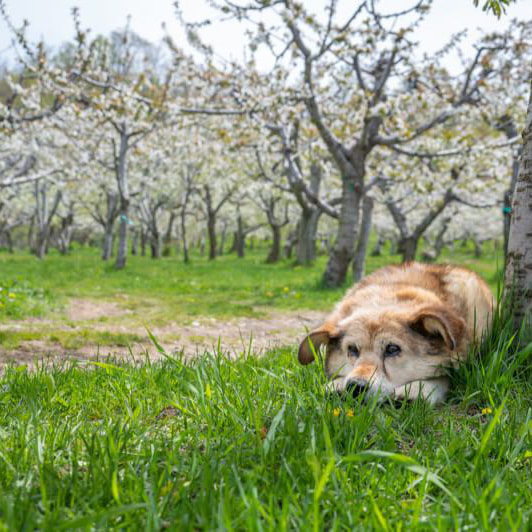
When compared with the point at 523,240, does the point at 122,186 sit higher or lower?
higher

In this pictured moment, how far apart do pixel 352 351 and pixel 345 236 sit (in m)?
9.89

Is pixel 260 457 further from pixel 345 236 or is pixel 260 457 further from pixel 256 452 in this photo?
pixel 345 236

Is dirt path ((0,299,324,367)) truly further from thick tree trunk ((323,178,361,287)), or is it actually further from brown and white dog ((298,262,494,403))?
thick tree trunk ((323,178,361,287))

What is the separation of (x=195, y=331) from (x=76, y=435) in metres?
5.42

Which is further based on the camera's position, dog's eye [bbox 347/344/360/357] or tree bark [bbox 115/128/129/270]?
tree bark [bbox 115/128/129/270]

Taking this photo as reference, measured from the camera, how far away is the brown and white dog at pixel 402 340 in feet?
9.52

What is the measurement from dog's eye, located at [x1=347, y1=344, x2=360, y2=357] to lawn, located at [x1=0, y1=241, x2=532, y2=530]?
0.23 meters

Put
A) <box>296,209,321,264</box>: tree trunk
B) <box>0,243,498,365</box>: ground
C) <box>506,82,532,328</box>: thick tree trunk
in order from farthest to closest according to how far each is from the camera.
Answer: <box>296,209,321,264</box>: tree trunk, <box>0,243,498,365</box>: ground, <box>506,82,532,328</box>: thick tree trunk

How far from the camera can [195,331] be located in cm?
768

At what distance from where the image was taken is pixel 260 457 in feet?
6.58

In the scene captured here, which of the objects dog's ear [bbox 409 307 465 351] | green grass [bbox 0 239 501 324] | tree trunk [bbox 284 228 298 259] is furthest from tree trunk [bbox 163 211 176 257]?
dog's ear [bbox 409 307 465 351]

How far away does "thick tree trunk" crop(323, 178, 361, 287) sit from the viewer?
12.7 meters

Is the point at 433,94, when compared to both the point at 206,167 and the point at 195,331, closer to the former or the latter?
the point at 195,331

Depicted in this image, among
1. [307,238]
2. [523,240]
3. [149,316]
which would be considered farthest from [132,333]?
[307,238]
